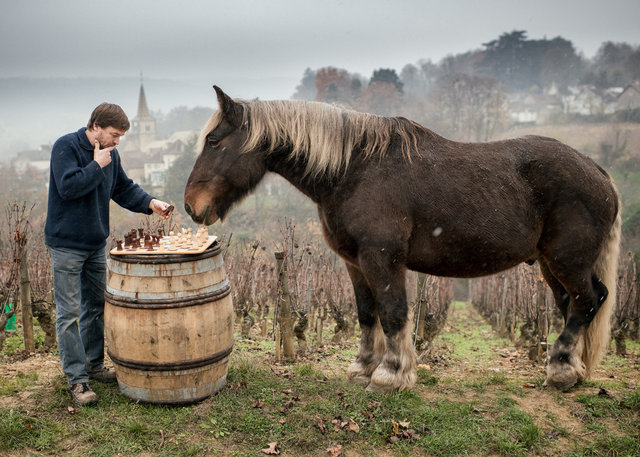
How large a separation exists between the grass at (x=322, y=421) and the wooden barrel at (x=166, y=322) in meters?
0.24

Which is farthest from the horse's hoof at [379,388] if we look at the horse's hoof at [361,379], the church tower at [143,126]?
the church tower at [143,126]

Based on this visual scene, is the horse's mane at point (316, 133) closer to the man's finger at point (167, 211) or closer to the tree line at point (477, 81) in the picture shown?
the man's finger at point (167, 211)

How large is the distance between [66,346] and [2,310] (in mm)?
3167

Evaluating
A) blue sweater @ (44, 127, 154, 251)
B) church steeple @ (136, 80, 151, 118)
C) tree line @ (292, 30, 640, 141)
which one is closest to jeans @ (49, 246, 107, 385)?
blue sweater @ (44, 127, 154, 251)

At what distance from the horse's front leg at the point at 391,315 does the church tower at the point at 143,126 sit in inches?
3178

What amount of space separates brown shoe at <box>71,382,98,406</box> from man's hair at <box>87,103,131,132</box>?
2228mm

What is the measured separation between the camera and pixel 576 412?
4.04 metres

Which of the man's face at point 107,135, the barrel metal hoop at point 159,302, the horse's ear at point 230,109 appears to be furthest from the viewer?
the horse's ear at point 230,109

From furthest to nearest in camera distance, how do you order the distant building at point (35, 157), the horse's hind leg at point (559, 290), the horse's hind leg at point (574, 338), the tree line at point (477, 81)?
the distant building at point (35, 157), the tree line at point (477, 81), the horse's hind leg at point (559, 290), the horse's hind leg at point (574, 338)

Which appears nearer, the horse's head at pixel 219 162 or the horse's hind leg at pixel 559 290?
the horse's head at pixel 219 162

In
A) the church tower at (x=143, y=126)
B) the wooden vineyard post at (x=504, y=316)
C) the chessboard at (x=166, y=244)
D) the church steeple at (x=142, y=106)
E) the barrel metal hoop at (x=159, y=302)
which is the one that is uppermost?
the church steeple at (x=142, y=106)

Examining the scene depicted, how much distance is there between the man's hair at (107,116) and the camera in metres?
3.50

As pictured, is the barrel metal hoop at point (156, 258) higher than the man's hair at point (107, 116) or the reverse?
the reverse

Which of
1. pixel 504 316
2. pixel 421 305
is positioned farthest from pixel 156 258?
pixel 504 316
